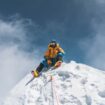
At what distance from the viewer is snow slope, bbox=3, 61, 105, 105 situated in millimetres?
16312

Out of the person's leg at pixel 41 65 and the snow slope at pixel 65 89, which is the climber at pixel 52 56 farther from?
the snow slope at pixel 65 89

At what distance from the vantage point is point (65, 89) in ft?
56.9

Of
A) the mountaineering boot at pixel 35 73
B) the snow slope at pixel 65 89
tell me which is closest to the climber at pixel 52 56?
the mountaineering boot at pixel 35 73

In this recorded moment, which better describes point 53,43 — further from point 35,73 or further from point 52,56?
point 35,73

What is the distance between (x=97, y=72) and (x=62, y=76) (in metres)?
1.82

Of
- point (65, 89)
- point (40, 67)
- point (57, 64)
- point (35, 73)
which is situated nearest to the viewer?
point (65, 89)

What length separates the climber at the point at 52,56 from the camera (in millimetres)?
21486

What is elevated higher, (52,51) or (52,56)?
(52,51)

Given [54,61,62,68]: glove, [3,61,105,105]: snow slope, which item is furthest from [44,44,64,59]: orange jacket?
[3,61,105,105]: snow slope

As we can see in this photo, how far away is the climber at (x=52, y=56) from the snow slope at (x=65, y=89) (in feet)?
6.82

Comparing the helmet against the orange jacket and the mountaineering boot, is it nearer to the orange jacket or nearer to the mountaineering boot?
the orange jacket

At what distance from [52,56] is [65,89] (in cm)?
520

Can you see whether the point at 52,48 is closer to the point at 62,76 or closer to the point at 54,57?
the point at 54,57

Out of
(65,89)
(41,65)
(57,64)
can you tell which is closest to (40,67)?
(41,65)
